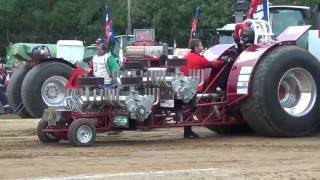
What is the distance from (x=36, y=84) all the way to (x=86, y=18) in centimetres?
3174

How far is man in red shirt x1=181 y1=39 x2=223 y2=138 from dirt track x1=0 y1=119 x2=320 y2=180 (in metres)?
0.24

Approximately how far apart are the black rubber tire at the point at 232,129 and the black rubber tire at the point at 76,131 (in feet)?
8.57

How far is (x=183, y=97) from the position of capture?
11.0 m

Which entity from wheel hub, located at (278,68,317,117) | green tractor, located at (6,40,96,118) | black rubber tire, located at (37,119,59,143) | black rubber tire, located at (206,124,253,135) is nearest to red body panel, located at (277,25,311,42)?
wheel hub, located at (278,68,317,117)

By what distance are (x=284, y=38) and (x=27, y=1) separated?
3963 centimetres

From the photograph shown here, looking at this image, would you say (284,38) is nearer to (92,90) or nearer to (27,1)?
(92,90)

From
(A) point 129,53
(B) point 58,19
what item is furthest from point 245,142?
(B) point 58,19

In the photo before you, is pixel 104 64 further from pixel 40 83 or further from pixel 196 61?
pixel 40 83

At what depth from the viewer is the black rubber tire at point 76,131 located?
10352mm

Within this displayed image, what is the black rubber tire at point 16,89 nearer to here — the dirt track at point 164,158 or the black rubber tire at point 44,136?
the dirt track at point 164,158

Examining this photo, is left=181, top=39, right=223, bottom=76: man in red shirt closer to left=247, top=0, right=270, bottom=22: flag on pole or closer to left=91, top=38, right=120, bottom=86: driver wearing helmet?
left=91, top=38, right=120, bottom=86: driver wearing helmet

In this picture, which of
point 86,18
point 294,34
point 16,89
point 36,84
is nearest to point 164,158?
point 294,34

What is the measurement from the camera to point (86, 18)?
46438mm

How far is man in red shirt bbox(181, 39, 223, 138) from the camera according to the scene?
1146cm
